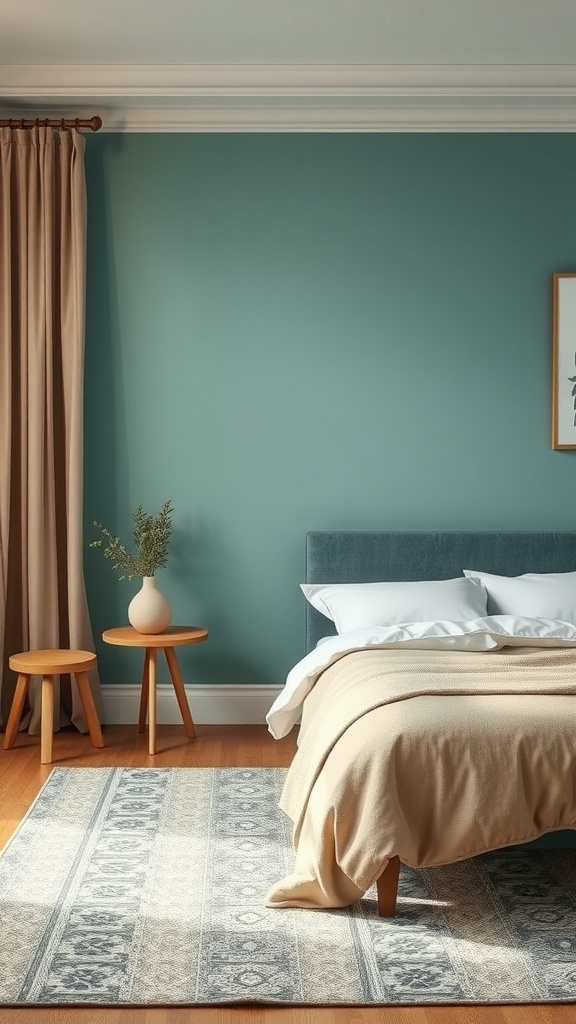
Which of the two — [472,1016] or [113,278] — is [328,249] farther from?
[472,1016]

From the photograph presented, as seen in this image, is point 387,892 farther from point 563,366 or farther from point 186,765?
point 563,366

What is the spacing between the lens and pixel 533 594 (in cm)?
Result: 466

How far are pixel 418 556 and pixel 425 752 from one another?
2.18 m

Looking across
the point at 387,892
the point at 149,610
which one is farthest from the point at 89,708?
the point at 387,892

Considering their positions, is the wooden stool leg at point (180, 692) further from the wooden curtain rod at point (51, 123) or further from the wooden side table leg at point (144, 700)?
the wooden curtain rod at point (51, 123)

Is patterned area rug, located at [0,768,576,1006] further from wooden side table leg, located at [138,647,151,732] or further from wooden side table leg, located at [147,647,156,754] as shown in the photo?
wooden side table leg, located at [138,647,151,732]

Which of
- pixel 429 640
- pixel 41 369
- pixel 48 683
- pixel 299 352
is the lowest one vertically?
pixel 48 683

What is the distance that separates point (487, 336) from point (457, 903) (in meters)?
2.95

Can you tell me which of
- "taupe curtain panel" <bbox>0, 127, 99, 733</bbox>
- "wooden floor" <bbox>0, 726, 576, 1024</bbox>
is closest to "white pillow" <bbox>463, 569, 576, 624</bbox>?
"wooden floor" <bbox>0, 726, 576, 1024</bbox>

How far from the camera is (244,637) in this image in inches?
205

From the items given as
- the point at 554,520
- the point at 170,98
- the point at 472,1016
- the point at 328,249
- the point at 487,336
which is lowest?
the point at 472,1016

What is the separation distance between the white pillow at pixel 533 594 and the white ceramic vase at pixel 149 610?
1.40 metres

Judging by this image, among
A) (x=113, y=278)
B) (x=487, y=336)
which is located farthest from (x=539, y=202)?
(x=113, y=278)

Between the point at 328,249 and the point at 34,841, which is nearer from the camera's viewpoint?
the point at 34,841
